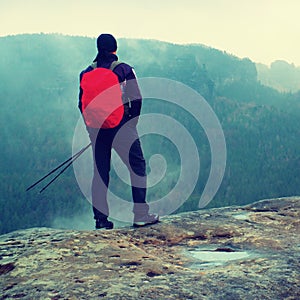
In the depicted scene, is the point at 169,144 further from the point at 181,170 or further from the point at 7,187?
the point at 7,187

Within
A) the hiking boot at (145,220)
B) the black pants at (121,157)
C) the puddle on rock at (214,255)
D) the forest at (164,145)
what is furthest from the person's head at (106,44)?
the forest at (164,145)

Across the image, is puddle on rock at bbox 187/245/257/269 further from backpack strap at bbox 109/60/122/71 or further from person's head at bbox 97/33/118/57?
person's head at bbox 97/33/118/57

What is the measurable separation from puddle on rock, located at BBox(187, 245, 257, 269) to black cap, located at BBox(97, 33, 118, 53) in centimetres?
247

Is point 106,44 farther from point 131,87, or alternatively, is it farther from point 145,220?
point 145,220

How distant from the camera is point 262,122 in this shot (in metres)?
141

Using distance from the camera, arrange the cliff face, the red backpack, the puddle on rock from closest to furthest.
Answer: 1. the cliff face
2. the puddle on rock
3. the red backpack

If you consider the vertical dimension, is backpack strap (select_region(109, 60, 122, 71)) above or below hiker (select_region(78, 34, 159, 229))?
above

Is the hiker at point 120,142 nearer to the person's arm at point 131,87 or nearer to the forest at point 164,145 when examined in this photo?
the person's arm at point 131,87

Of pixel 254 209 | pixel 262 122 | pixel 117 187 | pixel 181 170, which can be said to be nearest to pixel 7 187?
pixel 117 187

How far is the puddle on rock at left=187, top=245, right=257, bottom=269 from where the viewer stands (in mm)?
3414

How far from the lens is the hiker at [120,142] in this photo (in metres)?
4.78

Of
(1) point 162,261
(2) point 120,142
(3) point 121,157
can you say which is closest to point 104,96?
(2) point 120,142

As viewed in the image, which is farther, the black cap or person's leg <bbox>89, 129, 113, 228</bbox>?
person's leg <bbox>89, 129, 113, 228</bbox>

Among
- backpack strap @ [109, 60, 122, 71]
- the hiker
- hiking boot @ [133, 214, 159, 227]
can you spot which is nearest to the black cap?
the hiker
